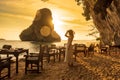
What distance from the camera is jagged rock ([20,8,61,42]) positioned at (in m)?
159

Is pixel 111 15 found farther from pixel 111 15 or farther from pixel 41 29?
pixel 41 29

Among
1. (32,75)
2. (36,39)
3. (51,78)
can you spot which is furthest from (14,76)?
(36,39)

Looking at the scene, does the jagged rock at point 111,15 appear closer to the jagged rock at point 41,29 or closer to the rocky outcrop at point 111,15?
the rocky outcrop at point 111,15

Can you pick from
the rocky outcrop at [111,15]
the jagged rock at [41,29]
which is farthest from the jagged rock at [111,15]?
the jagged rock at [41,29]

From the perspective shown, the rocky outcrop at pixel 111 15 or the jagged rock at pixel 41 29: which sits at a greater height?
the jagged rock at pixel 41 29

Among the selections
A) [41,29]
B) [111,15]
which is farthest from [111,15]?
[41,29]

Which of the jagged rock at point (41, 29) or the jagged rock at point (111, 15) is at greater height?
the jagged rock at point (41, 29)

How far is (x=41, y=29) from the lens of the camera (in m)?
164

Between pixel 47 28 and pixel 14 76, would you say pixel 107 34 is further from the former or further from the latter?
pixel 47 28

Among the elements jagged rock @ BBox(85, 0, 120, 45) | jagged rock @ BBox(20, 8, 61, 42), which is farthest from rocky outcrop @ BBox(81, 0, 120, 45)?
jagged rock @ BBox(20, 8, 61, 42)

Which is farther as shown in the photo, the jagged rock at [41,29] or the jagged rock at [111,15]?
the jagged rock at [41,29]

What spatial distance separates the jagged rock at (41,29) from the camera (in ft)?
520

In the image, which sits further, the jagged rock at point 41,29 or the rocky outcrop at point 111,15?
the jagged rock at point 41,29

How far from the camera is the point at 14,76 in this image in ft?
38.9
